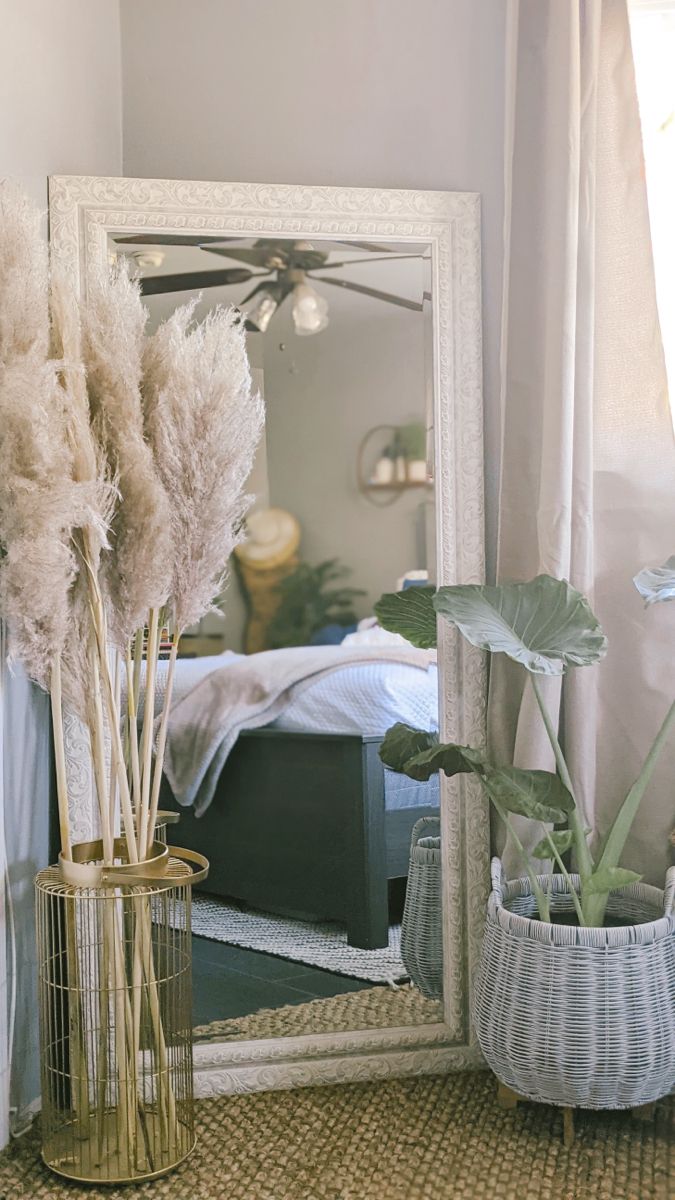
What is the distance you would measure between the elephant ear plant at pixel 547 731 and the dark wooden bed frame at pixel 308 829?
0.67 ft

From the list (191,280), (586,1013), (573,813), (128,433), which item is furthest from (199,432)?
(586,1013)

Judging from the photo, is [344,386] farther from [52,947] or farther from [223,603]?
[52,947]

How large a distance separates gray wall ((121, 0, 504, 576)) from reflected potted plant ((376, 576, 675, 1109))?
1.29 feet

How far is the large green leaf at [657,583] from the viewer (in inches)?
67.3

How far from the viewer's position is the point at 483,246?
82.2 inches

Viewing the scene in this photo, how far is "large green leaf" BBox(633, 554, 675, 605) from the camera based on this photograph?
67.3 inches

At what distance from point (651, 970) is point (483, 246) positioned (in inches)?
50.5

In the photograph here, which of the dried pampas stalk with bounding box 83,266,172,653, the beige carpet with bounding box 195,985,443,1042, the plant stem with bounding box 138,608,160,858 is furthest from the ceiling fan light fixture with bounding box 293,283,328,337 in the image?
the beige carpet with bounding box 195,985,443,1042

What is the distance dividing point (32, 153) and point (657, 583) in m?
1.23

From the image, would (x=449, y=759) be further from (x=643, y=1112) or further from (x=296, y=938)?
(x=643, y=1112)

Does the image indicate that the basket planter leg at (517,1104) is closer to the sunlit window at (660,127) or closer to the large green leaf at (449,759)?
the large green leaf at (449,759)

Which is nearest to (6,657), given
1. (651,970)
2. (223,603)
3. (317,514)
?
(223,603)

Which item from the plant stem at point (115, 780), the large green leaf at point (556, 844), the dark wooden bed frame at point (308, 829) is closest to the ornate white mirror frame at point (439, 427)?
the dark wooden bed frame at point (308, 829)

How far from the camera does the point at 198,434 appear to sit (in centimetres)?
170
